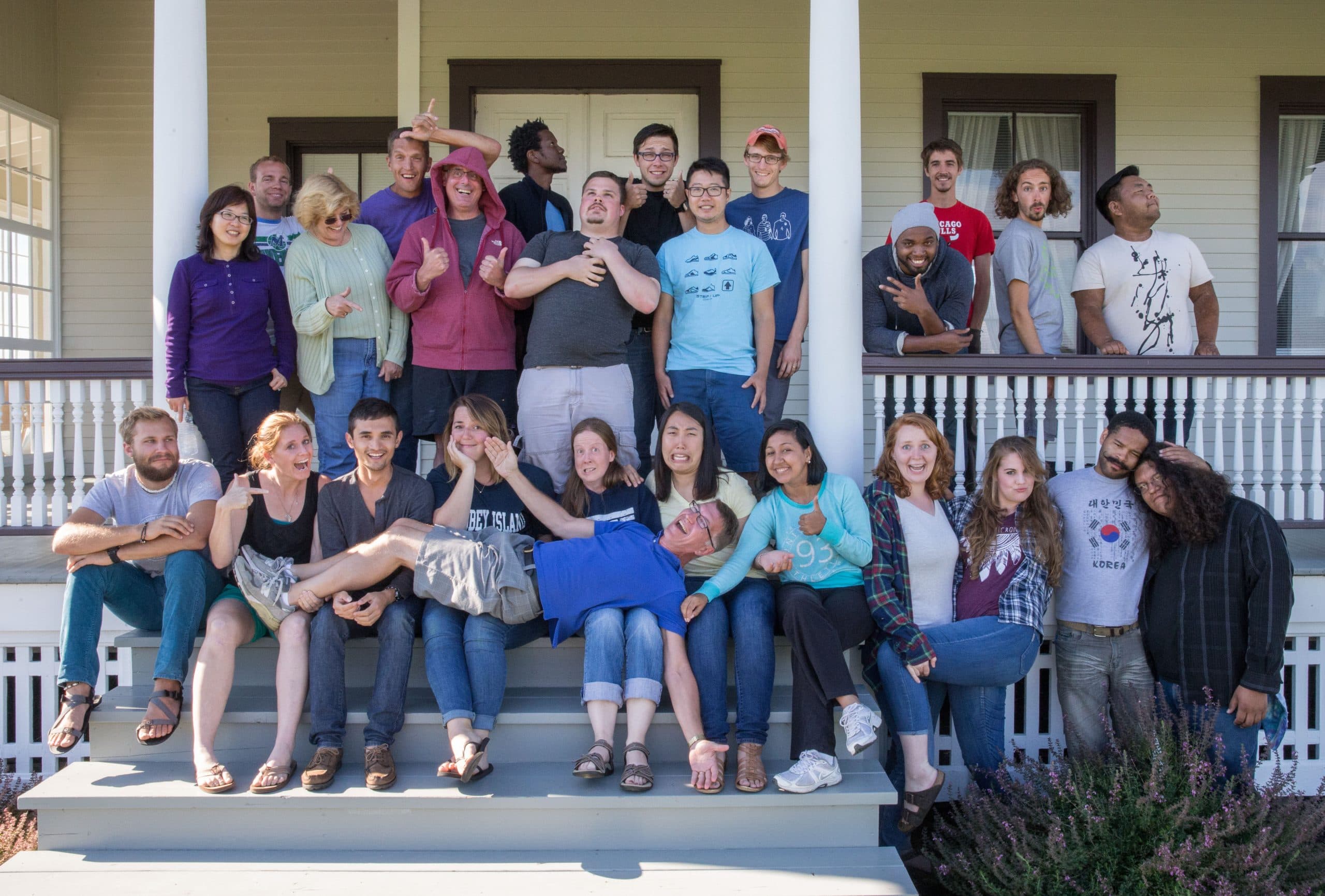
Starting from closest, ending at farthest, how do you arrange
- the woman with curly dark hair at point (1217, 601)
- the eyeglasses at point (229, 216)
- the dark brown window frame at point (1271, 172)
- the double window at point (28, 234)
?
the woman with curly dark hair at point (1217, 601) < the eyeglasses at point (229, 216) < the dark brown window frame at point (1271, 172) < the double window at point (28, 234)

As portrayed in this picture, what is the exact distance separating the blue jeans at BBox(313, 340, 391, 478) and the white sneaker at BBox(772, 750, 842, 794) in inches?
91.8

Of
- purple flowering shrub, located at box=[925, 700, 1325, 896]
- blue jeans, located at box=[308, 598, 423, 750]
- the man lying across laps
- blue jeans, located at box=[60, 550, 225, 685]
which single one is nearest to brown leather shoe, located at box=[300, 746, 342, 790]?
blue jeans, located at box=[308, 598, 423, 750]

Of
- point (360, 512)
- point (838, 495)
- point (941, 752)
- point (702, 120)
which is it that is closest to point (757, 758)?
point (838, 495)

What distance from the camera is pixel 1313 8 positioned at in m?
6.82

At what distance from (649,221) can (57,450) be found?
3.00 m

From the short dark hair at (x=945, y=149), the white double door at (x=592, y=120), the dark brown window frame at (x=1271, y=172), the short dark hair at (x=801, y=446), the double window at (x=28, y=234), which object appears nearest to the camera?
the short dark hair at (x=801, y=446)

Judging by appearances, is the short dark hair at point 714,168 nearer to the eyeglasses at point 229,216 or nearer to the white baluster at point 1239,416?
the eyeglasses at point 229,216

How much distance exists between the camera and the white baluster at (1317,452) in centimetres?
490

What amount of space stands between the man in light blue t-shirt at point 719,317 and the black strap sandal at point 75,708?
2.61 metres

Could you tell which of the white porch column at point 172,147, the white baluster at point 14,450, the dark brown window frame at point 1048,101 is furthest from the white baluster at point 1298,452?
the white baluster at point 14,450

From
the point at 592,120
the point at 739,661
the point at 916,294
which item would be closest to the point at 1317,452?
the point at 916,294

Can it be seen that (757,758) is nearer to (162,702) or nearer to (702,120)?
(162,702)

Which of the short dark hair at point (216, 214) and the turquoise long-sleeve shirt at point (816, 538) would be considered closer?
the turquoise long-sleeve shirt at point (816, 538)

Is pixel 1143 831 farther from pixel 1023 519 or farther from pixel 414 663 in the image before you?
pixel 414 663
